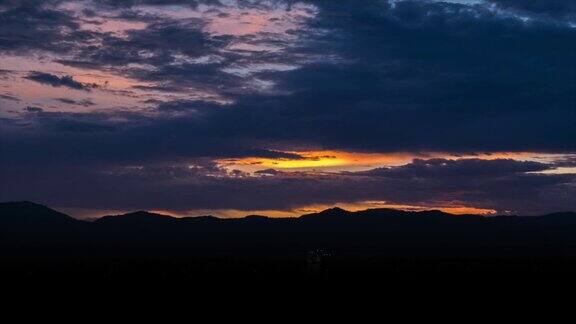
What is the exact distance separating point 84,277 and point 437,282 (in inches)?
951

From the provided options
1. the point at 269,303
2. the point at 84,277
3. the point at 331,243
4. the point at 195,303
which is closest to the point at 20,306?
the point at 195,303

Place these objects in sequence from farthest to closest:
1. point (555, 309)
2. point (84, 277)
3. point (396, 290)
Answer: point (84, 277)
point (396, 290)
point (555, 309)

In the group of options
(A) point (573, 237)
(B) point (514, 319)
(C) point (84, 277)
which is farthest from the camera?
(A) point (573, 237)

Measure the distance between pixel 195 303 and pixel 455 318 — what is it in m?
12.8

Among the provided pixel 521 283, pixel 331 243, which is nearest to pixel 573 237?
pixel 331 243

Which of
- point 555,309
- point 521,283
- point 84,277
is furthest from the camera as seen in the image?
point 84,277

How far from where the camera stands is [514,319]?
33.2 m

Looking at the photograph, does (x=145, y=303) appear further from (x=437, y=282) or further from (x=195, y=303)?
(x=437, y=282)

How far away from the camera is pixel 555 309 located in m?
36.3

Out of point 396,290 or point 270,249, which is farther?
point 270,249

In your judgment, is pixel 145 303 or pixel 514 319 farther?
pixel 145 303

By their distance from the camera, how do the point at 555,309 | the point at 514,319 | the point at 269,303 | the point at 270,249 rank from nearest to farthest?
the point at 514,319 → the point at 555,309 → the point at 269,303 → the point at 270,249

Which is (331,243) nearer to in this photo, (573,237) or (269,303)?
(573,237)

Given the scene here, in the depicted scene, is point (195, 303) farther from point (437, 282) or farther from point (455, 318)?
point (437, 282)
